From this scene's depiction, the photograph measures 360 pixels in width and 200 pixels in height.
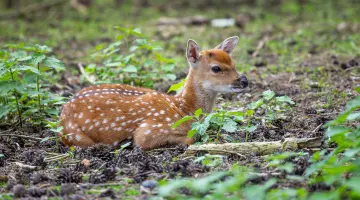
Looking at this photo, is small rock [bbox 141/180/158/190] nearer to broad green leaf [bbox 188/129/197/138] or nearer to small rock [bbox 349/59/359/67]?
broad green leaf [bbox 188/129/197/138]

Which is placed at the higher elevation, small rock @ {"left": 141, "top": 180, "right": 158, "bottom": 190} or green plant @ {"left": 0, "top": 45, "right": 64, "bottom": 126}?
green plant @ {"left": 0, "top": 45, "right": 64, "bottom": 126}

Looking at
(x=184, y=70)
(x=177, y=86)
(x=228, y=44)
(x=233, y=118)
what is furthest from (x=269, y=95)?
(x=184, y=70)

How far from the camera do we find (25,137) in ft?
19.9

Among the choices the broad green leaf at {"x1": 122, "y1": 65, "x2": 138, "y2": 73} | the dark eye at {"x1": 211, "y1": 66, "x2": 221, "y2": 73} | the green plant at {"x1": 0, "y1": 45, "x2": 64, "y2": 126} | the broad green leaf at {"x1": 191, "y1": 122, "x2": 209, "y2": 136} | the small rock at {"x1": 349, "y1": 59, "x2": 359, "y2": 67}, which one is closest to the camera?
the broad green leaf at {"x1": 191, "y1": 122, "x2": 209, "y2": 136}

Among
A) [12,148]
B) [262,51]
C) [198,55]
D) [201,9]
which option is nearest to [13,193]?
[12,148]

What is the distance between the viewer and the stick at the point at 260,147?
5.18m

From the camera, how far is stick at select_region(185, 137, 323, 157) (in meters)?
5.18

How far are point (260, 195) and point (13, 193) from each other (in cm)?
205

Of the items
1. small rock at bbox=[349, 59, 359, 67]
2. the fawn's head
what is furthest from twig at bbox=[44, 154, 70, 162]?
small rock at bbox=[349, 59, 359, 67]

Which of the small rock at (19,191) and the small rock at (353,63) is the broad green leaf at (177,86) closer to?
the small rock at (19,191)

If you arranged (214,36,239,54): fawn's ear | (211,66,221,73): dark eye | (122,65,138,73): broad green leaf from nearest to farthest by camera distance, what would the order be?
(211,66,221,73): dark eye
(214,36,239,54): fawn's ear
(122,65,138,73): broad green leaf

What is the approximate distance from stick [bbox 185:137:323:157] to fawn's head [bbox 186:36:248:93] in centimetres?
111

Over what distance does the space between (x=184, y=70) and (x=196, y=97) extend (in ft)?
9.36

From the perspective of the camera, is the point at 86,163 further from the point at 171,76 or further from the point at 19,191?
the point at 171,76
